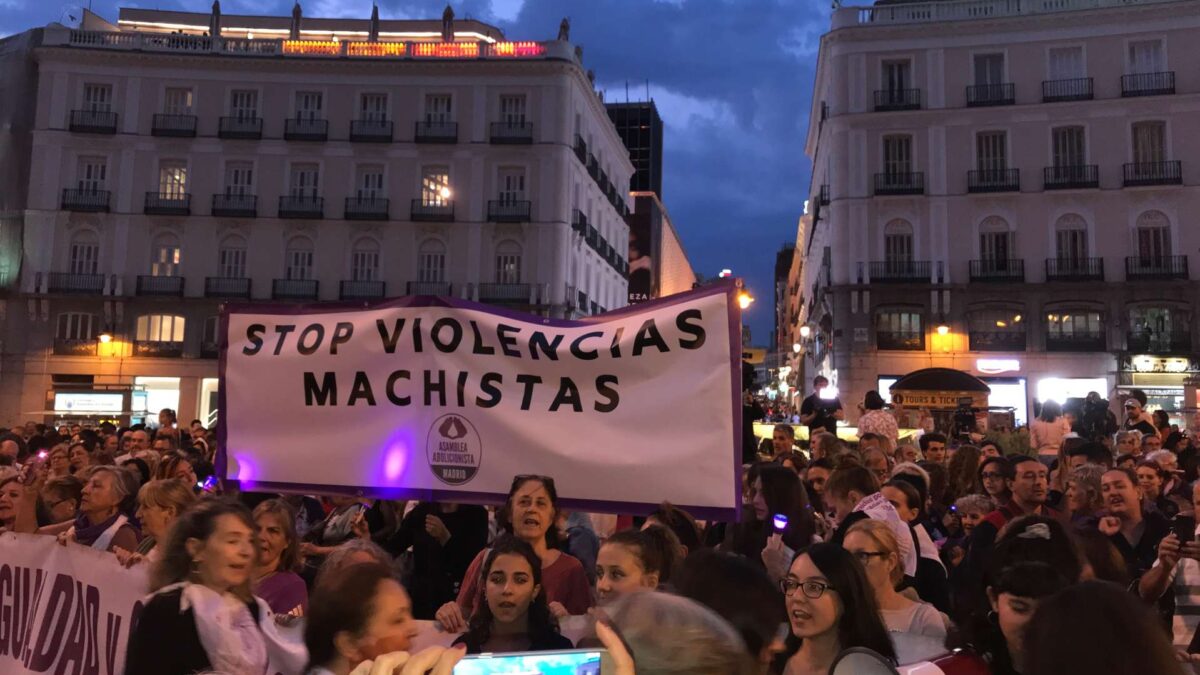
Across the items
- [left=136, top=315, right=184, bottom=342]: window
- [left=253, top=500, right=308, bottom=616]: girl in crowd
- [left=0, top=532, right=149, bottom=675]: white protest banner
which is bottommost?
[left=0, top=532, right=149, bottom=675]: white protest banner

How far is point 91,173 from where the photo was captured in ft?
128

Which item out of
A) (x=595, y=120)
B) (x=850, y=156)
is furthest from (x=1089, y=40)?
(x=595, y=120)

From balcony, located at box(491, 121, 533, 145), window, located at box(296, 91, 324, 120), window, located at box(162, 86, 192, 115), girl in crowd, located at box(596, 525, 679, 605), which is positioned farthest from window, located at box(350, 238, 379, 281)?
girl in crowd, located at box(596, 525, 679, 605)

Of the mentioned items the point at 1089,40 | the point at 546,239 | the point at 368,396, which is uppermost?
the point at 1089,40

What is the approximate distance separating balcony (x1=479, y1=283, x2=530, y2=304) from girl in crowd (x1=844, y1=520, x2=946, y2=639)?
3566 cm

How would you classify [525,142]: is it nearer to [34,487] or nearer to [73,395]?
[73,395]

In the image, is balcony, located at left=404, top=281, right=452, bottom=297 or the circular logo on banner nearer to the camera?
the circular logo on banner

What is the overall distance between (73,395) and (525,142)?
20153 mm

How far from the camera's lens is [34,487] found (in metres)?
6.48

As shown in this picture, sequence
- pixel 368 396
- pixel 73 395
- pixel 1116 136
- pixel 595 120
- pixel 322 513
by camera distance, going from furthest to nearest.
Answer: pixel 595 120 → pixel 1116 136 → pixel 73 395 → pixel 322 513 → pixel 368 396

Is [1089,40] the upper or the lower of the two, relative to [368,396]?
upper

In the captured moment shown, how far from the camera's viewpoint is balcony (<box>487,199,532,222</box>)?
39500 mm


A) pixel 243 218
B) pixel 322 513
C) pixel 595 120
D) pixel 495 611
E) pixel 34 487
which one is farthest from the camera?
pixel 595 120

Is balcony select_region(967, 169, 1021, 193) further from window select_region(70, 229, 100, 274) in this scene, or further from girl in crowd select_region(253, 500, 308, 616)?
window select_region(70, 229, 100, 274)
